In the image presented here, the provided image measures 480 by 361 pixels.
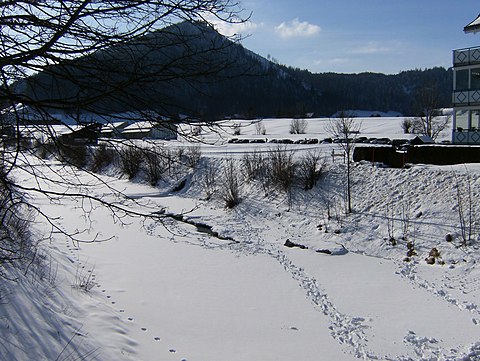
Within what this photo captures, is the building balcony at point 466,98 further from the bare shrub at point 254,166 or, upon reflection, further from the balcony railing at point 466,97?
the bare shrub at point 254,166

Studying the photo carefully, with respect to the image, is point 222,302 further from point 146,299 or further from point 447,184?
point 447,184

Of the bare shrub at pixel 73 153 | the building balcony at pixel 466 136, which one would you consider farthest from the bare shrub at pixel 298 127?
the bare shrub at pixel 73 153

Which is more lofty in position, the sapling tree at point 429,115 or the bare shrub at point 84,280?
the sapling tree at point 429,115

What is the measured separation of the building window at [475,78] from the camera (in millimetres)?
29938

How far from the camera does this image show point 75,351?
639 cm

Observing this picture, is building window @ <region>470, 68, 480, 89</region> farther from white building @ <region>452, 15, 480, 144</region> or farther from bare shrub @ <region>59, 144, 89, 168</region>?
bare shrub @ <region>59, 144, 89, 168</region>

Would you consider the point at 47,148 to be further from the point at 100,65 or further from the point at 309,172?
the point at 309,172

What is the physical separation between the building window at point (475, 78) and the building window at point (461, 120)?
5.69 ft

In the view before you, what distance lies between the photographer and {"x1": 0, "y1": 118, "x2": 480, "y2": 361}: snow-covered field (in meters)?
7.52

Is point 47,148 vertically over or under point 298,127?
under

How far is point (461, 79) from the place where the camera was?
30656 millimetres

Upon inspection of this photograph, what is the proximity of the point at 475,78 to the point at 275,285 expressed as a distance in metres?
24.9

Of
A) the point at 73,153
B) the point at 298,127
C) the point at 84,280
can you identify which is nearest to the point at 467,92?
the point at 84,280

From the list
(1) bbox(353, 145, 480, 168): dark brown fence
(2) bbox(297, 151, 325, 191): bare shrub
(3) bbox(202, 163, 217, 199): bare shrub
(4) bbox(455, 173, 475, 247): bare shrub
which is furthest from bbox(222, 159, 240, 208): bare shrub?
(4) bbox(455, 173, 475, 247): bare shrub
